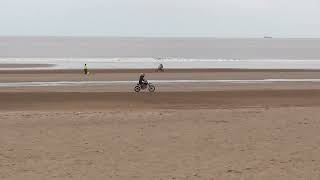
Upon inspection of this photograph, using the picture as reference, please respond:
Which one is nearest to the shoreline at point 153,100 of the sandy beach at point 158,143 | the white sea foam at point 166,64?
the sandy beach at point 158,143

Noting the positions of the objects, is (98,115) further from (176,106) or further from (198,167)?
(198,167)

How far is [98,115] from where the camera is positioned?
19.4m

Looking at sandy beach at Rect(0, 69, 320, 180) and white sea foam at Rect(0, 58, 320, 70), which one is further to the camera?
white sea foam at Rect(0, 58, 320, 70)

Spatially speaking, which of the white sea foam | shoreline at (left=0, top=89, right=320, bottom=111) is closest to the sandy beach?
shoreline at (left=0, top=89, right=320, bottom=111)

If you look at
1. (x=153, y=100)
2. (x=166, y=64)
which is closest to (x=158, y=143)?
(x=153, y=100)

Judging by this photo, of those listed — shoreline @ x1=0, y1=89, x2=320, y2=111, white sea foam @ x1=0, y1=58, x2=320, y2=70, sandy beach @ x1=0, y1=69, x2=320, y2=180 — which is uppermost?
white sea foam @ x1=0, y1=58, x2=320, y2=70

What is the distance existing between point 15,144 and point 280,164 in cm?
681

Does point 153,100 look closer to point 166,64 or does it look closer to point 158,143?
point 158,143

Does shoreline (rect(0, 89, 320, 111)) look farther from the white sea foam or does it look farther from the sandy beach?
the white sea foam

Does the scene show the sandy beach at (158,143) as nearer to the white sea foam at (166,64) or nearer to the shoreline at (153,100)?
the shoreline at (153,100)

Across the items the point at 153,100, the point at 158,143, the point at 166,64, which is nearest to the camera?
the point at 158,143

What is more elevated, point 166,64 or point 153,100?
point 166,64

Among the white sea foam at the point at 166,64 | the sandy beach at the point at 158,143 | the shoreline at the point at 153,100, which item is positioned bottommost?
the sandy beach at the point at 158,143

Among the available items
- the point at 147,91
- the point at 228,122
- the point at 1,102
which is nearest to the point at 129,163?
the point at 228,122
